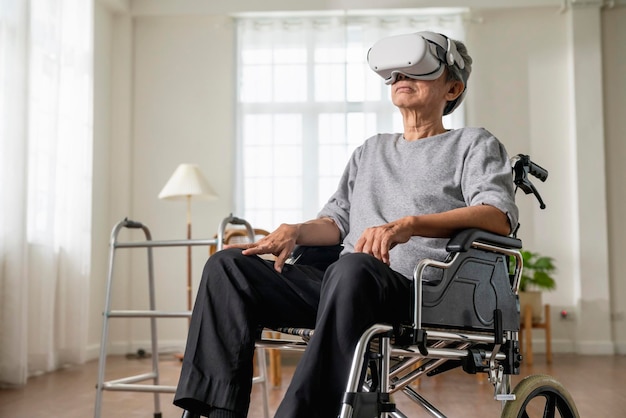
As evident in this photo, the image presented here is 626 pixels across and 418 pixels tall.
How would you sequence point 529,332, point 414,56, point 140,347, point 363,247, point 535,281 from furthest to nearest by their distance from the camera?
1. point 140,347
2. point 535,281
3. point 529,332
4. point 414,56
5. point 363,247

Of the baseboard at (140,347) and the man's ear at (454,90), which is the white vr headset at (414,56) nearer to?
the man's ear at (454,90)

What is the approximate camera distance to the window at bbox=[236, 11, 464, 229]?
21.0 feet

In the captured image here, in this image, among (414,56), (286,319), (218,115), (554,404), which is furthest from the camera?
(218,115)

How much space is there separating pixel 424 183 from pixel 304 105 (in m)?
4.71

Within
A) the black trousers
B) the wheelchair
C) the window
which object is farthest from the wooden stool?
the black trousers

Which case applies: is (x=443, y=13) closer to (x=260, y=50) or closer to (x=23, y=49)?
(x=260, y=50)

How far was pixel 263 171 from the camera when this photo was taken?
644 centimetres

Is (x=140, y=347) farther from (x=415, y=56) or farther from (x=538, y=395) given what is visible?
(x=415, y=56)

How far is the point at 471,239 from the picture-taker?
5.18 ft

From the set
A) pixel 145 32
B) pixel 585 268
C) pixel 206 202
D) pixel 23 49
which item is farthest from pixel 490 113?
pixel 23 49

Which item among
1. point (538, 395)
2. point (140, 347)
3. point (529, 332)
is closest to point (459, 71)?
point (538, 395)

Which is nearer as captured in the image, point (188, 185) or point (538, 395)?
point (538, 395)

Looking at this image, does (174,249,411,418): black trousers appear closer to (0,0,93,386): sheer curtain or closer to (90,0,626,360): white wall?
(0,0,93,386): sheer curtain

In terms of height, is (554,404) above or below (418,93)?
below
